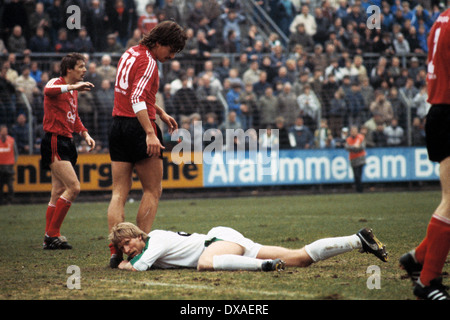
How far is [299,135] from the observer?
20.0 meters

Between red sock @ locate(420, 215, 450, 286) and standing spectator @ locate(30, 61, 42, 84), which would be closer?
red sock @ locate(420, 215, 450, 286)

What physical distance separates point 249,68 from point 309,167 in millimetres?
3492

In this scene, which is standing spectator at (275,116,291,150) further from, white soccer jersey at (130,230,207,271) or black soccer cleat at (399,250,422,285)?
black soccer cleat at (399,250,422,285)

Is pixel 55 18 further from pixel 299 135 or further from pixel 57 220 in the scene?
pixel 57 220

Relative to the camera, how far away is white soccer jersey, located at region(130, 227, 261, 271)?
600 centimetres

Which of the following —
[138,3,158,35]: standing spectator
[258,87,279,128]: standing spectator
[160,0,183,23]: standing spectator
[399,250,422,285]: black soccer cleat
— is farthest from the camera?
[160,0,183,23]: standing spectator

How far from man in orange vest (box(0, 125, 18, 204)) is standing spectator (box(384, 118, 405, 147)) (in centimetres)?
1084

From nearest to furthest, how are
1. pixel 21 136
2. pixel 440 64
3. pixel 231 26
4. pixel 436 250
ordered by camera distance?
1. pixel 436 250
2. pixel 440 64
3. pixel 21 136
4. pixel 231 26

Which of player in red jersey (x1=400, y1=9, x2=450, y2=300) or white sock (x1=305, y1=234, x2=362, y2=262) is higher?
player in red jersey (x1=400, y1=9, x2=450, y2=300)

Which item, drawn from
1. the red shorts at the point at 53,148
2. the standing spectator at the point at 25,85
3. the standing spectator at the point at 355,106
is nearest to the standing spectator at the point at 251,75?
the standing spectator at the point at 355,106

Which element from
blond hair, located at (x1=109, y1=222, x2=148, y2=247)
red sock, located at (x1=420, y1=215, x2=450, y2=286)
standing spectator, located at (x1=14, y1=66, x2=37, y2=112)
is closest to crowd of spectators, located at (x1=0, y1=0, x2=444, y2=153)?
standing spectator, located at (x1=14, y1=66, x2=37, y2=112)

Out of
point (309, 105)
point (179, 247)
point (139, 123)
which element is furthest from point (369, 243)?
point (309, 105)

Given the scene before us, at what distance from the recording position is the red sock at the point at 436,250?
15.2ft

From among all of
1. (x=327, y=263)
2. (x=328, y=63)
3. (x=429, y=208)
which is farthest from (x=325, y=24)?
(x=327, y=263)
